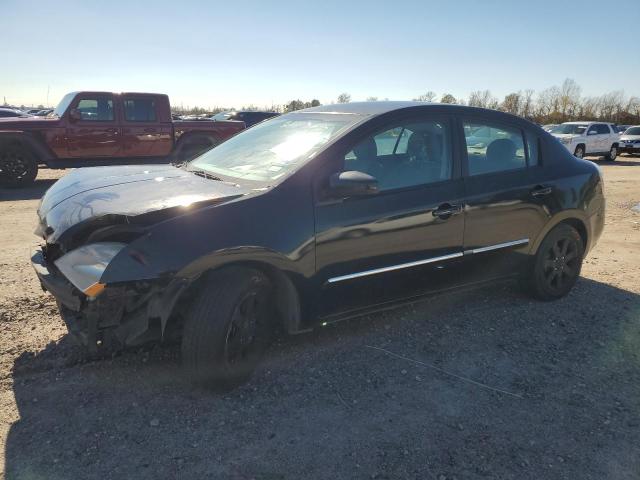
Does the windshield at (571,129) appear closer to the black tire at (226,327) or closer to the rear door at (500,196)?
the rear door at (500,196)

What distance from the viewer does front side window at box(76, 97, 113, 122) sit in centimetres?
1088

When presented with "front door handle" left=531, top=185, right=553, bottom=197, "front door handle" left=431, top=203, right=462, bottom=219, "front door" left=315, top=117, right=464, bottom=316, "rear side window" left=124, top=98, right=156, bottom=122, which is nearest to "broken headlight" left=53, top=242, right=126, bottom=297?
"front door" left=315, top=117, right=464, bottom=316

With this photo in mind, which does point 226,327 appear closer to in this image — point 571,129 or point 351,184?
point 351,184

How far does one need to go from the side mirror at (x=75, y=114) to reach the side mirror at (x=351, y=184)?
31.6 ft

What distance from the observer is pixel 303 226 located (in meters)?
2.92

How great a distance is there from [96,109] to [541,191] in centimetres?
1001

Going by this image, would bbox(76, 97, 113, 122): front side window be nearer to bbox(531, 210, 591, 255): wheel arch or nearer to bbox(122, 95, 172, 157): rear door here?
bbox(122, 95, 172, 157): rear door

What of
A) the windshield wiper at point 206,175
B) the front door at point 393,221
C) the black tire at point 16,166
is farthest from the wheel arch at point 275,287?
the black tire at point 16,166

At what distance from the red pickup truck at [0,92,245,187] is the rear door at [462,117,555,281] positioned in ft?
25.9

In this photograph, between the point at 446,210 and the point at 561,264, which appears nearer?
the point at 446,210

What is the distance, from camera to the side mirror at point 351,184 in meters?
2.94

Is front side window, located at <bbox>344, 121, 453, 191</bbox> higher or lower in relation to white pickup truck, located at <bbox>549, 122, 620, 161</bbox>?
higher

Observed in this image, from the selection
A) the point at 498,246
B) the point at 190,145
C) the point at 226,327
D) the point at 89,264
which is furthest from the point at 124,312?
the point at 190,145

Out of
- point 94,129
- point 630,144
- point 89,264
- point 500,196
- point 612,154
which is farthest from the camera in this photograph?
point 630,144
